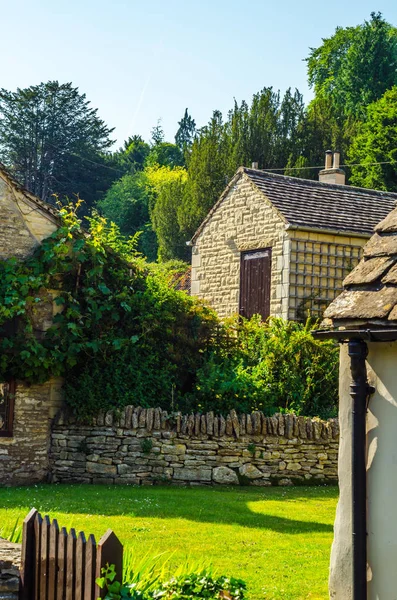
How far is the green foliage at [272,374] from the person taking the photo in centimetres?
1777

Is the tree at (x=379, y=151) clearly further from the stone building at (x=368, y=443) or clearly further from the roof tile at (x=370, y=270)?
the stone building at (x=368, y=443)

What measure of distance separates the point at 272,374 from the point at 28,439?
480 centimetres

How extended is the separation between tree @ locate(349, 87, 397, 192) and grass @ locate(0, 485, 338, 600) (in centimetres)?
2518

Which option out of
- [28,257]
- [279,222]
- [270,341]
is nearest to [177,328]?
[270,341]

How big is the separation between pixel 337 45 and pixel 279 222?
135ft

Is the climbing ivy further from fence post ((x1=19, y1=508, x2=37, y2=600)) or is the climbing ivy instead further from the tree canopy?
the tree canopy

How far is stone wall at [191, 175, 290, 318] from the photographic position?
22.1 metres

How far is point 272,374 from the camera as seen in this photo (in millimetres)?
18625

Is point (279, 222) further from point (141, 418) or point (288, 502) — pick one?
point (288, 502)

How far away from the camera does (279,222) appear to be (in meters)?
22.1

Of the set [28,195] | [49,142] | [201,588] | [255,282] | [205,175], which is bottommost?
[201,588]

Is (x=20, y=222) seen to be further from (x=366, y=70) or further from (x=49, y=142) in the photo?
(x=49, y=142)

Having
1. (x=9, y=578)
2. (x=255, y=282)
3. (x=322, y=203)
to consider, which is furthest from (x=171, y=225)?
(x=9, y=578)

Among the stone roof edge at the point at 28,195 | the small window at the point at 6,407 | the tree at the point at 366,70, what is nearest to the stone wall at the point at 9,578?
the small window at the point at 6,407
